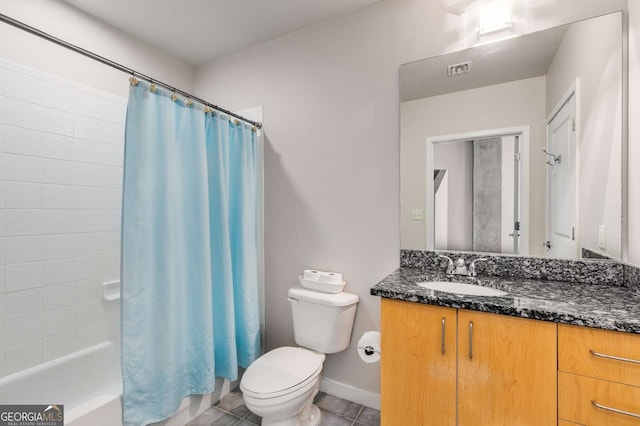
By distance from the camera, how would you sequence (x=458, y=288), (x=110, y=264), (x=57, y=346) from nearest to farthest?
1. (x=458, y=288)
2. (x=57, y=346)
3. (x=110, y=264)

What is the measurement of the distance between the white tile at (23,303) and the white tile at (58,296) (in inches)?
1.1

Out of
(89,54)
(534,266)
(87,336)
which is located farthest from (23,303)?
(534,266)

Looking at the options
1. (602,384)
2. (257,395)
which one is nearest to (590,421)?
(602,384)

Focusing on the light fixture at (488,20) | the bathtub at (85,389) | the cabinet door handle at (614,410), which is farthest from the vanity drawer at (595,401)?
the bathtub at (85,389)

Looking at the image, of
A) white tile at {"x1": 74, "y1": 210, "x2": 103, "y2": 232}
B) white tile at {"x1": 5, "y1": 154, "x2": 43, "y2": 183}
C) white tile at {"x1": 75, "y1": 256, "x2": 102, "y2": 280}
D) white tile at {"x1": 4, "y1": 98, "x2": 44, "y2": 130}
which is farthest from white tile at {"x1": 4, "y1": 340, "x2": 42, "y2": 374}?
white tile at {"x1": 4, "y1": 98, "x2": 44, "y2": 130}

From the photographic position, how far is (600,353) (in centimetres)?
93

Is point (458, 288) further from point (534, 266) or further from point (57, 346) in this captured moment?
point (57, 346)

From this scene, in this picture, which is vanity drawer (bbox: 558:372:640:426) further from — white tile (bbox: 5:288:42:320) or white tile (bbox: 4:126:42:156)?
white tile (bbox: 4:126:42:156)

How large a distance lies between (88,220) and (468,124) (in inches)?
95.0

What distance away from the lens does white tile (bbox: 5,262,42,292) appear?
1.61 m

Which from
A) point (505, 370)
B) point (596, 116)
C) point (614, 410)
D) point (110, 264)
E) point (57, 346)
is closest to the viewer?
point (614, 410)

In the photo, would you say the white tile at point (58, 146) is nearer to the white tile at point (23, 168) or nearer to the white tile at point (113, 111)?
the white tile at point (23, 168)

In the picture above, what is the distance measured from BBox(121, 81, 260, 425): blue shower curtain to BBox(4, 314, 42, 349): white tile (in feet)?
2.52

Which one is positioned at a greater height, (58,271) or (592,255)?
(592,255)
